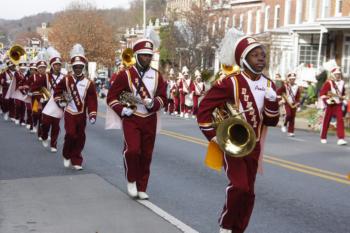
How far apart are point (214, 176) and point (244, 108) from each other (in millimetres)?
4335

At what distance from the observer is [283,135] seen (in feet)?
56.4

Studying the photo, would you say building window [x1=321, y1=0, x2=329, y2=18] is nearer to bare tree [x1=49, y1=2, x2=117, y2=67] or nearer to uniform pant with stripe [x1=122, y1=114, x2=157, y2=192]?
uniform pant with stripe [x1=122, y1=114, x2=157, y2=192]

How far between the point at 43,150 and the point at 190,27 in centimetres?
2716

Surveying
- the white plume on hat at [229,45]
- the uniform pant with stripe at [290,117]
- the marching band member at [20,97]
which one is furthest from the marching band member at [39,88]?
the white plume on hat at [229,45]

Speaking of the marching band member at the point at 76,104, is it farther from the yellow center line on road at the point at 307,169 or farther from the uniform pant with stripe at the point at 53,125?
the yellow center line on road at the point at 307,169

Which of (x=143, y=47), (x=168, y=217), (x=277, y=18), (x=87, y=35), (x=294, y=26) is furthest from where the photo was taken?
(x=87, y=35)

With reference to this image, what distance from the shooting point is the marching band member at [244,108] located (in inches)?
213

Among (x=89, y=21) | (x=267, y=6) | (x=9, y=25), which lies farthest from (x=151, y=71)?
(x=9, y=25)

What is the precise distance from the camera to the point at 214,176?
9.74 metres

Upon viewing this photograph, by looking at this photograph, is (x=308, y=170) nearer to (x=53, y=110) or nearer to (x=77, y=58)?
(x=77, y=58)

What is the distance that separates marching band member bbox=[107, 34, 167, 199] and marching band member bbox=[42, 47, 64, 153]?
3762 mm

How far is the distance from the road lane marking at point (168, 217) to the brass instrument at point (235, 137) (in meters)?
1.46

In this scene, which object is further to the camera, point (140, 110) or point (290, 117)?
point (290, 117)

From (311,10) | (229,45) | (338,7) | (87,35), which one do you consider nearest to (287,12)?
(311,10)
